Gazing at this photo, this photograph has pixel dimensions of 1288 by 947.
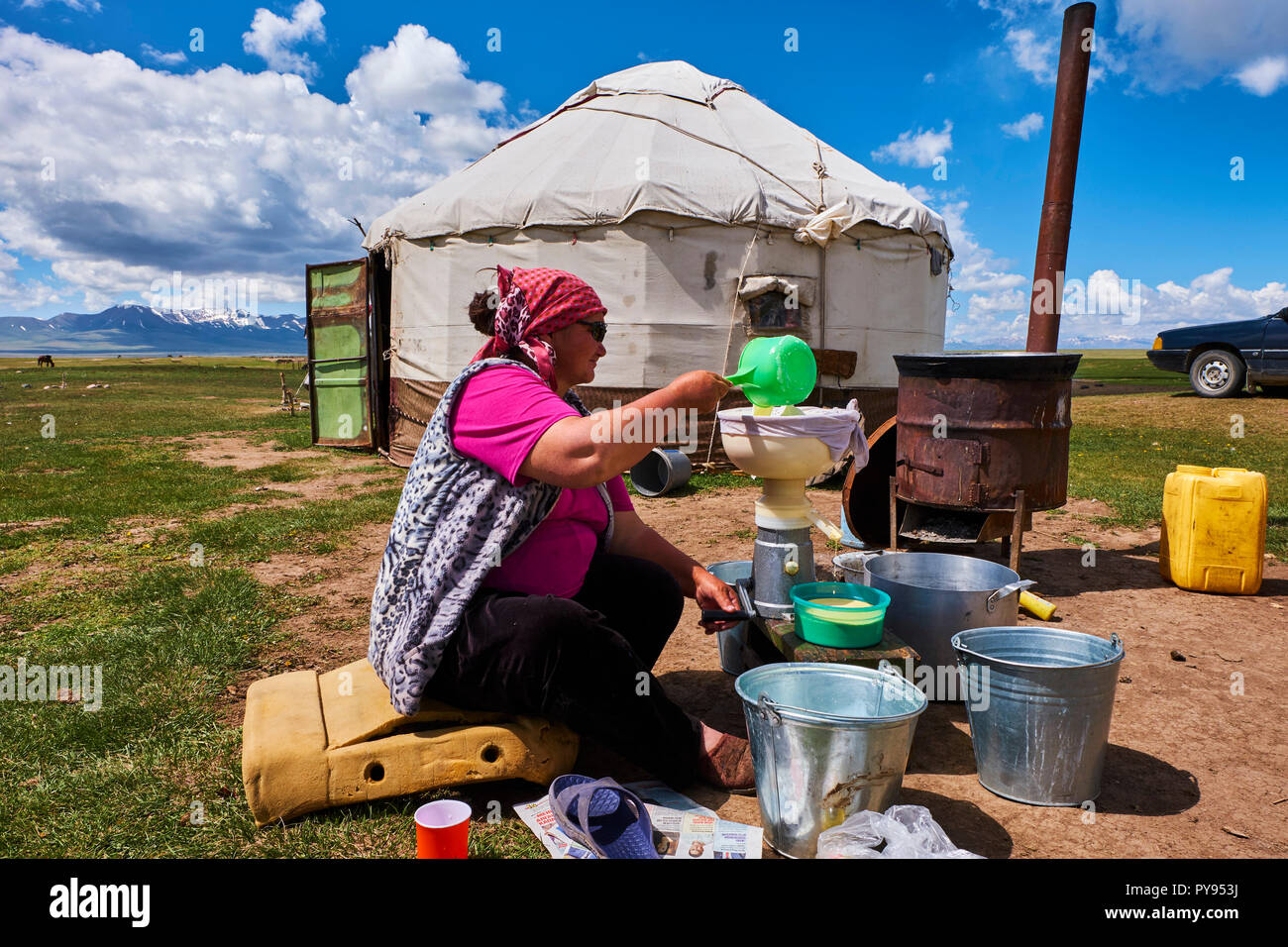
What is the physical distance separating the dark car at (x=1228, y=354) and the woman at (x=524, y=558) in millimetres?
13042

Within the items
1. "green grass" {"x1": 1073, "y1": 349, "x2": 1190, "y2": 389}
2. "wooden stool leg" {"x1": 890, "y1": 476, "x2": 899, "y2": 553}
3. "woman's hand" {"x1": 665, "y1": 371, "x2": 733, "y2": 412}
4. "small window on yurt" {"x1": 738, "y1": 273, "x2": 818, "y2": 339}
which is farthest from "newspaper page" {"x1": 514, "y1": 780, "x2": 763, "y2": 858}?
"green grass" {"x1": 1073, "y1": 349, "x2": 1190, "y2": 389}

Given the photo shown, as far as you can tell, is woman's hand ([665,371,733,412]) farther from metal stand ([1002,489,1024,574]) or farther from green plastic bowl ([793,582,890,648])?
metal stand ([1002,489,1024,574])

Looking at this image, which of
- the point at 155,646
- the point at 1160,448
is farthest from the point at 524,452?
the point at 1160,448

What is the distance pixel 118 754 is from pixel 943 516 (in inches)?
162

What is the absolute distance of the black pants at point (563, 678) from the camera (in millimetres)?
2225

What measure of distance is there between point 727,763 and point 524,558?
889 mm

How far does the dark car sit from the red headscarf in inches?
512

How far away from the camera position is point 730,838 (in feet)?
7.22

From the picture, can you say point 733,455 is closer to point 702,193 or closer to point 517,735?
point 517,735

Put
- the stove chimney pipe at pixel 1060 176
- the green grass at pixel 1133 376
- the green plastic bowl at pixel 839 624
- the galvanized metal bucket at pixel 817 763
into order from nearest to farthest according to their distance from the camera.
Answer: the galvanized metal bucket at pixel 817 763, the green plastic bowl at pixel 839 624, the stove chimney pipe at pixel 1060 176, the green grass at pixel 1133 376

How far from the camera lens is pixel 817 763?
6.82 ft

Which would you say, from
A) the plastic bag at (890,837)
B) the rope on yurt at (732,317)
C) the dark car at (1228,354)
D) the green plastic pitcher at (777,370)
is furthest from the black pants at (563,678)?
the dark car at (1228,354)

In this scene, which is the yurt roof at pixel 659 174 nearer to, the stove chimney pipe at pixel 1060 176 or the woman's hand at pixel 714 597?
the stove chimney pipe at pixel 1060 176

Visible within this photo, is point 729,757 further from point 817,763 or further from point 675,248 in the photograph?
point 675,248
